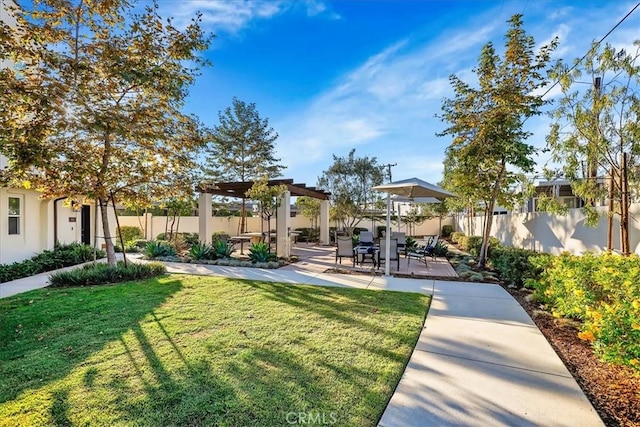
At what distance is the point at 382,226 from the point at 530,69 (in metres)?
14.4

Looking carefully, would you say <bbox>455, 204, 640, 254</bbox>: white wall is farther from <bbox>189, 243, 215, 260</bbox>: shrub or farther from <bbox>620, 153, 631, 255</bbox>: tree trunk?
<bbox>189, 243, 215, 260</bbox>: shrub

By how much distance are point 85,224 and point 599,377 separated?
1610 centimetres

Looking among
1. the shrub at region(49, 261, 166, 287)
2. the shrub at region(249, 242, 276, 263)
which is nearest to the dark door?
the shrub at region(49, 261, 166, 287)

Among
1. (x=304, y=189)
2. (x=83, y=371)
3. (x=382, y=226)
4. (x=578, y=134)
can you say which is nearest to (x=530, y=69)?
(x=578, y=134)

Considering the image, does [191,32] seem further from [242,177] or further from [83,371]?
[242,177]

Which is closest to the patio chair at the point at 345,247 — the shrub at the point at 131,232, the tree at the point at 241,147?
the tree at the point at 241,147

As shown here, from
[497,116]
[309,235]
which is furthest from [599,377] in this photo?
[309,235]

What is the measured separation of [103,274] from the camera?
738 cm

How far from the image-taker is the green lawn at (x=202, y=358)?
2510 millimetres

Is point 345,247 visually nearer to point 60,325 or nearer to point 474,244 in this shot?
point 474,244

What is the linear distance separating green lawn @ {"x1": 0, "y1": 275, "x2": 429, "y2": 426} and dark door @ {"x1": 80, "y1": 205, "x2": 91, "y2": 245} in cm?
770

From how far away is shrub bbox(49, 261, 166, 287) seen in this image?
7078 mm

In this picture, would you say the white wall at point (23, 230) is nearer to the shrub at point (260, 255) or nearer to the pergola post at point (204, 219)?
the pergola post at point (204, 219)

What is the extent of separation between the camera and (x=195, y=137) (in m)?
8.31
